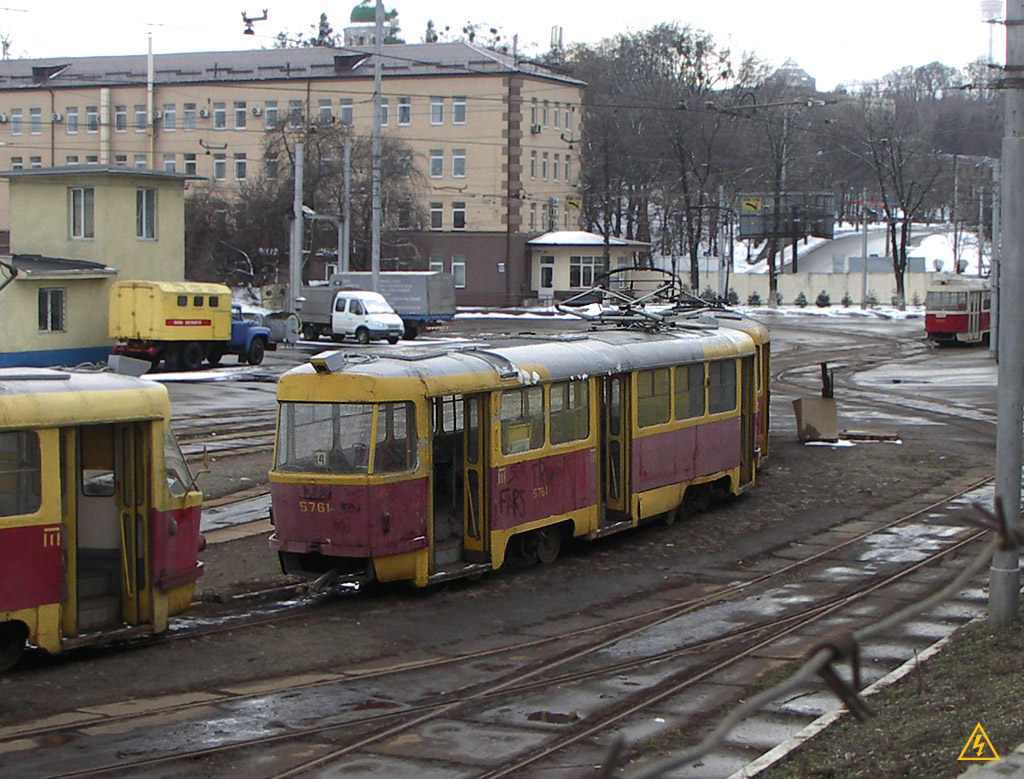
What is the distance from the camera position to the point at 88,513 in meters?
10.7

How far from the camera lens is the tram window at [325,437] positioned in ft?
42.0

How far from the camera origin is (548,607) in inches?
518

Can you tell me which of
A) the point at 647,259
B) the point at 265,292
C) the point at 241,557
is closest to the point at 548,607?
the point at 241,557

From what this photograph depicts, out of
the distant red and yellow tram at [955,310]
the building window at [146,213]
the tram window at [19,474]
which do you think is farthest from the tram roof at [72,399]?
the distant red and yellow tram at [955,310]

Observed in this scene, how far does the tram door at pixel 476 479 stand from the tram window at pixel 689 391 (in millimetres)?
4405

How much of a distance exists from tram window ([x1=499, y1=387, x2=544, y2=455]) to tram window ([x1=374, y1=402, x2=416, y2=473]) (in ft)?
4.31

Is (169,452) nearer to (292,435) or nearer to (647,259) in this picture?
(292,435)

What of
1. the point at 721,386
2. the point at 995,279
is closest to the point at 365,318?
the point at 995,279

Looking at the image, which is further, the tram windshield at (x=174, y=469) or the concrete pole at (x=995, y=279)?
the concrete pole at (x=995, y=279)

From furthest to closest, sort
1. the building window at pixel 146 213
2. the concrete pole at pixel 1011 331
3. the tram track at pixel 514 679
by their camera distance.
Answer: the building window at pixel 146 213, the concrete pole at pixel 1011 331, the tram track at pixel 514 679

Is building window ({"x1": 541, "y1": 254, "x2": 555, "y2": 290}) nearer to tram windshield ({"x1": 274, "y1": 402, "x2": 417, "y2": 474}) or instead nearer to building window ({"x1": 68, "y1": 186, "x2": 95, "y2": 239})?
building window ({"x1": 68, "y1": 186, "x2": 95, "y2": 239})

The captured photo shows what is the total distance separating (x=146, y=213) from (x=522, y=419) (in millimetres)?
32450

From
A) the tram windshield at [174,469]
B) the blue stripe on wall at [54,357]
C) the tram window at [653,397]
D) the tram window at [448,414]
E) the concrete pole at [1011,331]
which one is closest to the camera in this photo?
the concrete pole at [1011,331]

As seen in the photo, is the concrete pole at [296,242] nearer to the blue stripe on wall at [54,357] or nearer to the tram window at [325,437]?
the blue stripe on wall at [54,357]
